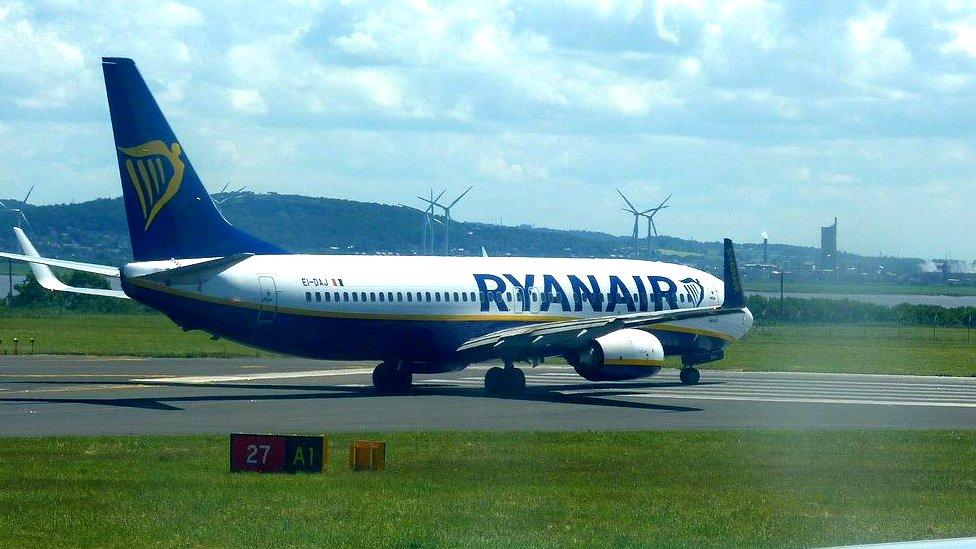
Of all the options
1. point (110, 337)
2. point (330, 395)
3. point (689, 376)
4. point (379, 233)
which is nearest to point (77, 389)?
point (330, 395)

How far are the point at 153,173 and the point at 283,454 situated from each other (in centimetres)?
1972

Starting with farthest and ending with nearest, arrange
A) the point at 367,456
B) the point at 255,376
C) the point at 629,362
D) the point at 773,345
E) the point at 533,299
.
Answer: the point at 773,345 < the point at 255,376 < the point at 533,299 < the point at 629,362 < the point at 367,456

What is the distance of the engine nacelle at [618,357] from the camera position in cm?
4672

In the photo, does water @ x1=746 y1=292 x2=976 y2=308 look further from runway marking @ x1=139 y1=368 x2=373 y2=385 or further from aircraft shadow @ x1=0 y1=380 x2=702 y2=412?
runway marking @ x1=139 y1=368 x2=373 y2=385

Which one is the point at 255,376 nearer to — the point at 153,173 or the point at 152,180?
the point at 152,180

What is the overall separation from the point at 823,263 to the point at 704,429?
830cm

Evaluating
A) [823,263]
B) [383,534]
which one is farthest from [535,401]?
[383,534]

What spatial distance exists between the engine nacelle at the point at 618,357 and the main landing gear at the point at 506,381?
7.57 feet

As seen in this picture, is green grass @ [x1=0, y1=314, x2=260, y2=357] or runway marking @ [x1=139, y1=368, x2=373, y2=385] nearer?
runway marking @ [x1=139, y1=368, x2=373, y2=385]

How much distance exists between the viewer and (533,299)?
5012cm

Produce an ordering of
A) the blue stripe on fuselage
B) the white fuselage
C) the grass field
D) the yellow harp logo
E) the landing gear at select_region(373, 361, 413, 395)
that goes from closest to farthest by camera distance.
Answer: the yellow harp logo < the blue stripe on fuselage < the white fuselage < the landing gear at select_region(373, 361, 413, 395) < the grass field

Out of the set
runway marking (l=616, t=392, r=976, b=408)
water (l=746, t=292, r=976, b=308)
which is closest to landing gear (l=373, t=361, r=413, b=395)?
runway marking (l=616, t=392, r=976, b=408)

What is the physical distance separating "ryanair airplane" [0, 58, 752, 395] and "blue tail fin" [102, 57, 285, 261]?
3 cm

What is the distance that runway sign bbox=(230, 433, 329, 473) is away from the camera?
80.7 feet
